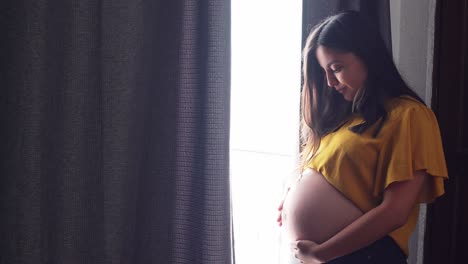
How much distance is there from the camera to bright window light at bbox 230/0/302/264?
1.67 m

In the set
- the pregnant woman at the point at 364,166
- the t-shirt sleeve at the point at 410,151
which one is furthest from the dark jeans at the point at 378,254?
the t-shirt sleeve at the point at 410,151

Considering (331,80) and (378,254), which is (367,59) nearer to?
(331,80)

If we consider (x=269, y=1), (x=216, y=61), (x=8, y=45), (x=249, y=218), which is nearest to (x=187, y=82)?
(x=216, y=61)

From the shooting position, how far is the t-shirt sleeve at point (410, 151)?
1040 mm

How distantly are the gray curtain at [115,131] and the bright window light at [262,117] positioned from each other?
40 centimetres

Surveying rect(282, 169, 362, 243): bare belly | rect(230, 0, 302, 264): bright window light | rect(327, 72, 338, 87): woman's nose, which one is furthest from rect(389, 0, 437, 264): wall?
rect(282, 169, 362, 243): bare belly

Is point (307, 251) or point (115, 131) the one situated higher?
point (115, 131)

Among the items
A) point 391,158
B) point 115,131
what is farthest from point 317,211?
point 115,131

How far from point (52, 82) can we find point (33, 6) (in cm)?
19

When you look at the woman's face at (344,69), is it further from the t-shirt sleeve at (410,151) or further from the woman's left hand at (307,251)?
the woman's left hand at (307,251)

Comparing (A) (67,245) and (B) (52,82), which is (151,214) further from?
(B) (52,82)

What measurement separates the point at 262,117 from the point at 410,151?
735 millimetres

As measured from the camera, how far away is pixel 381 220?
3.43ft

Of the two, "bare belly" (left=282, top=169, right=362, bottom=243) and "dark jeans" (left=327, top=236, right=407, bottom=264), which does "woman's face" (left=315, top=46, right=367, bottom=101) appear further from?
"dark jeans" (left=327, top=236, right=407, bottom=264)
